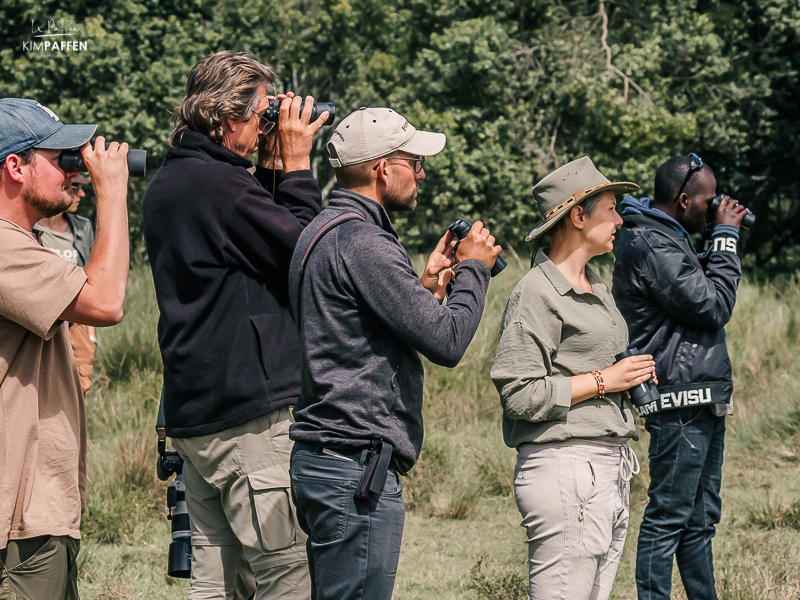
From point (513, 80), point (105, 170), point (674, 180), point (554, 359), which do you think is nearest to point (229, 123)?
point (105, 170)

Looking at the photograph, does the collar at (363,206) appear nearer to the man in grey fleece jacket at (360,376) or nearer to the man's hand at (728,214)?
the man in grey fleece jacket at (360,376)

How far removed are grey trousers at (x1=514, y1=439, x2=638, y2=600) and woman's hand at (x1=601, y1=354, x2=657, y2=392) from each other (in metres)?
0.20

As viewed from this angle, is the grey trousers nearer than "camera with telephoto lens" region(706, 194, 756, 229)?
Yes

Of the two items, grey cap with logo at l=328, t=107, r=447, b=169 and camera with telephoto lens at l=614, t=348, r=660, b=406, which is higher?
grey cap with logo at l=328, t=107, r=447, b=169

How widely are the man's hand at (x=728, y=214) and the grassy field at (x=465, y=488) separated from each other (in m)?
1.63

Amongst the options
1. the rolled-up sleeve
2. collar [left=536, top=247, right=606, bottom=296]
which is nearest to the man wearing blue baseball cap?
the rolled-up sleeve

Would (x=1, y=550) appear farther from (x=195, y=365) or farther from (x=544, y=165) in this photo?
(x=544, y=165)

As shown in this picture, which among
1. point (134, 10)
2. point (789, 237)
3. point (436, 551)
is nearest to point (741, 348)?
point (436, 551)

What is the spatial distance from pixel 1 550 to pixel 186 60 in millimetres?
16186

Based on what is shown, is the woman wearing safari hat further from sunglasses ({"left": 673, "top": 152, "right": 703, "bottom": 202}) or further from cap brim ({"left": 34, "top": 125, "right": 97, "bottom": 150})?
cap brim ({"left": 34, "top": 125, "right": 97, "bottom": 150})

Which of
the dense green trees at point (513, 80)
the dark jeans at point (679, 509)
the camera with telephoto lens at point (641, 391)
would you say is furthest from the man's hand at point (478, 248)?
the dense green trees at point (513, 80)

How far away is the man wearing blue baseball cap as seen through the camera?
7.41 ft

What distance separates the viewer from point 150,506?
5.49 metres

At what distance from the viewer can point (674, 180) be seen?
3877 mm
